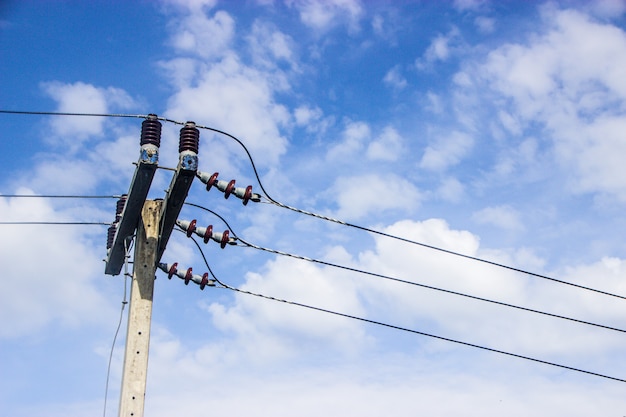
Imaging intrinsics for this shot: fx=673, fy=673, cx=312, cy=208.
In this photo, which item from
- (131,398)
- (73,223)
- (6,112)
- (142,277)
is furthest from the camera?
(73,223)

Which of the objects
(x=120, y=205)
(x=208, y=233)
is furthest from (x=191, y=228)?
(x=120, y=205)

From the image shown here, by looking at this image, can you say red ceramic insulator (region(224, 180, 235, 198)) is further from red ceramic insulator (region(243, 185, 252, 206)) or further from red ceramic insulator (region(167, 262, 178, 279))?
red ceramic insulator (region(167, 262, 178, 279))

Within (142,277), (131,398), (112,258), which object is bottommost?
(131,398)

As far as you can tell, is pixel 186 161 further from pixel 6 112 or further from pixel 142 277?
pixel 6 112

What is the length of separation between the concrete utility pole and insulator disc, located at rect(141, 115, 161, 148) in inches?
38.5

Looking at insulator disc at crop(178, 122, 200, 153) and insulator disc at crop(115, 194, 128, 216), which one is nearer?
insulator disc at crop(178, 122, 200, 153)

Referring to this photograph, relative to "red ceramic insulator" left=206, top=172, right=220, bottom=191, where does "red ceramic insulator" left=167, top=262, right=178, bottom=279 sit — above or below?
below

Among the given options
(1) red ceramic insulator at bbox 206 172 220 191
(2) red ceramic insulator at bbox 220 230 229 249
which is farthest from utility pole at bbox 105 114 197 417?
(2) red ceramic insulator at bbox 220 230 229 249

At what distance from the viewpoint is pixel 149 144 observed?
28.6ft

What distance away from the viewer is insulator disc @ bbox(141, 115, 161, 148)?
8773mm

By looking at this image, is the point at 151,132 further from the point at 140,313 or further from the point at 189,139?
the point at 140,313

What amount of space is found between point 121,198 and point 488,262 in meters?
6.19

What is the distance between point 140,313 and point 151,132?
7.74 ft

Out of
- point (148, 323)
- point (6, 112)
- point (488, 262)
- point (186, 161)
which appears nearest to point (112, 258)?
point (148, 323)
